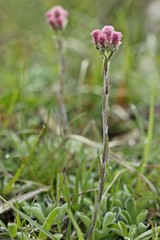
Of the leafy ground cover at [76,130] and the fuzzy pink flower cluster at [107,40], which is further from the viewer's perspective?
the leafy ground cover at [76,130]

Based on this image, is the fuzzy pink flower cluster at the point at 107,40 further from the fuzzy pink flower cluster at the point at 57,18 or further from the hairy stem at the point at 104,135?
the fuzzy pink flower cluster at the point at 57,18

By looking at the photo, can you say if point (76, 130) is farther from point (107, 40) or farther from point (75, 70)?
point (107, 40)

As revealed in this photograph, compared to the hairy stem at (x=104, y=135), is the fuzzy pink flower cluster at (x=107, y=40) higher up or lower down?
higher up

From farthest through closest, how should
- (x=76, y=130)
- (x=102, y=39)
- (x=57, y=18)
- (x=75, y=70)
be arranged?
(x=75, y=70)
(x=76, y=130)
(x=57, y=18)
(x=102, y=39)

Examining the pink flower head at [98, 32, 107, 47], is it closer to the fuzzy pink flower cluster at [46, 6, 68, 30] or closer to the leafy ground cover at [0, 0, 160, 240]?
the leafy ground cover at [0, 0, 160, 240]

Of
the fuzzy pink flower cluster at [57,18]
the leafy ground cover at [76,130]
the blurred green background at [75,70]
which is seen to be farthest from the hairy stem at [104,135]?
the fuzzy pink flower cluster at [57,18]

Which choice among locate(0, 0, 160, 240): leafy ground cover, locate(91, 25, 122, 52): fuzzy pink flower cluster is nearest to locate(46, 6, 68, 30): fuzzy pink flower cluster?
locate(0, 0, 160, 240): leafy ground cover

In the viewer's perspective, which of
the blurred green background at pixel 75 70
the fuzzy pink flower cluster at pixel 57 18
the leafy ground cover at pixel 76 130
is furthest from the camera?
the blurred green background at pixel 75 70


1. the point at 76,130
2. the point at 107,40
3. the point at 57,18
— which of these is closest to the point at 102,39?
the point at 107,40
